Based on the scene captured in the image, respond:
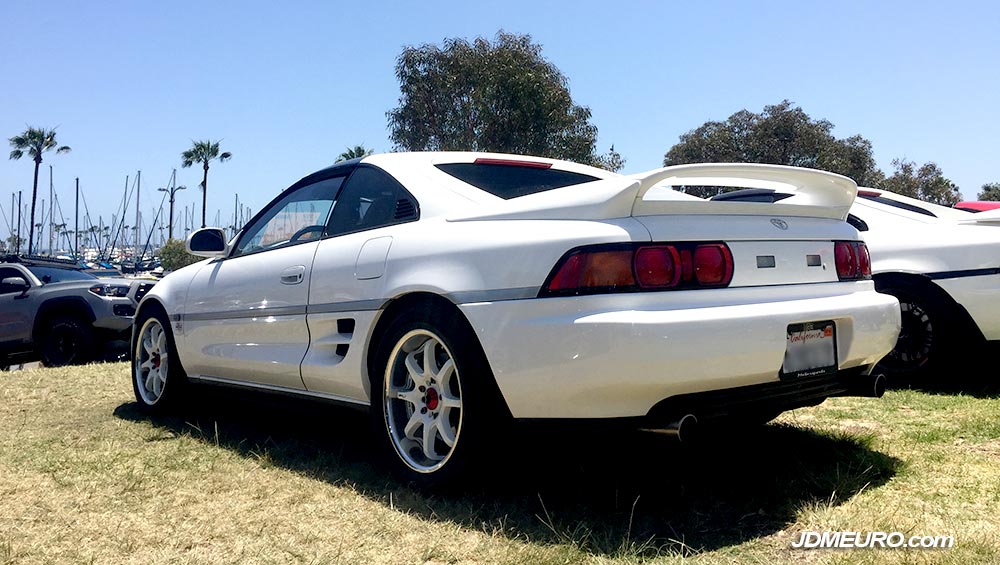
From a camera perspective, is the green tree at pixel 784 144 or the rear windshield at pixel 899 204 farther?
the green tree at pixel 784 144

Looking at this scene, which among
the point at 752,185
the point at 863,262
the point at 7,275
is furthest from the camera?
the point at 7,275

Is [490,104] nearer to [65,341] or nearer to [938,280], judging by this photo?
[65,341]

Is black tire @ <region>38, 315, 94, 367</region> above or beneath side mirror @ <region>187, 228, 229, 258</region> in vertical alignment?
beneath

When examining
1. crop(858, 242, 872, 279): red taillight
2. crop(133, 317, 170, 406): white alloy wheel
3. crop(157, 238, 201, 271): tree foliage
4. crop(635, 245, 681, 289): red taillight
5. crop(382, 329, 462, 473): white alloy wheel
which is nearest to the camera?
crop(635, 245, 681, 289): red taillight

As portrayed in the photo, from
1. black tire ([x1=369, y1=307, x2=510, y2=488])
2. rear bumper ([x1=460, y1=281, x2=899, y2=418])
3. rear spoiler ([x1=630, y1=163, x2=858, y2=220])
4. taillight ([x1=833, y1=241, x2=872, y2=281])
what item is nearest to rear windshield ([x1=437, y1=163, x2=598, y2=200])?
rear spoiler ([x1=630, y1=163, x2=858, y2=220])

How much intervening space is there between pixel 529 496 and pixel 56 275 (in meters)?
8.73

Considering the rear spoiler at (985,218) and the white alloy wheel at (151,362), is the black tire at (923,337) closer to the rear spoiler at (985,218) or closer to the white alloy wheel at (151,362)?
the rear spoiler at (985,218)

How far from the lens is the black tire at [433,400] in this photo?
300 centimetres

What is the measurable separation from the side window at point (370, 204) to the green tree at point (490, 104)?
56.3ft

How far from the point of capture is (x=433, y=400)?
3.28m

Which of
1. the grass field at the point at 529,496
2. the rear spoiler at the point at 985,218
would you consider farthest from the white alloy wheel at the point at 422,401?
the rear spoiler at the point at 985,218

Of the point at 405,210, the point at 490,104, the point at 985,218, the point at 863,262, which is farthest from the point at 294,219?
the point at 490,104

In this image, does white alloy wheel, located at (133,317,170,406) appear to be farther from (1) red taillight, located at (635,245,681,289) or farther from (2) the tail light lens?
(1) red taillight, located at (635,245,681,289)

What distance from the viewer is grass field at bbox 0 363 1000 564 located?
106 inches
